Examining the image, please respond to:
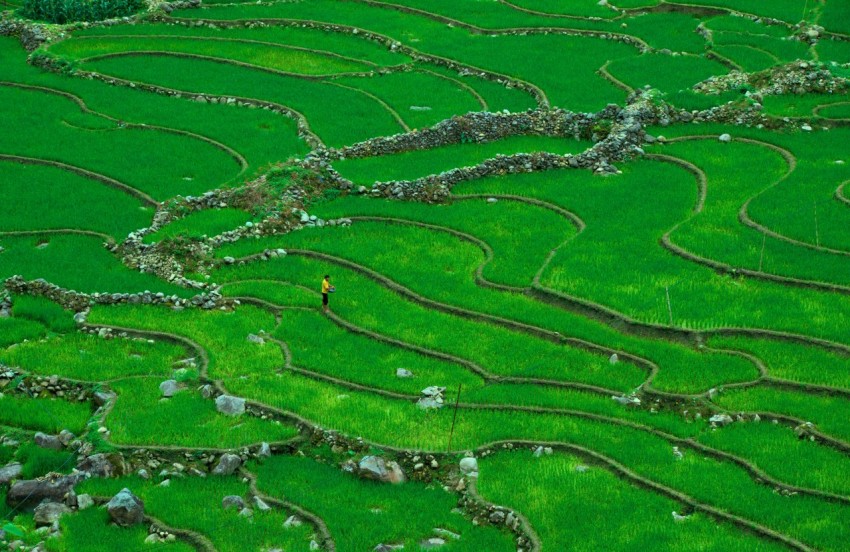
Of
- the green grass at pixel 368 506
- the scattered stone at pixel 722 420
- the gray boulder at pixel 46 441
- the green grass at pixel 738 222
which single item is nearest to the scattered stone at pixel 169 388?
the gray boulder at pixel 46 441

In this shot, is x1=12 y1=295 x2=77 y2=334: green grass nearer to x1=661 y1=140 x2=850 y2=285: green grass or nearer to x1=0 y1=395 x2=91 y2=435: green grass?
x1=0 y1=395 x2=91 y2=435: green grass

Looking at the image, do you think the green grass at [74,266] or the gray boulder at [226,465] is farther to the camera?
the green grass at [74,266]

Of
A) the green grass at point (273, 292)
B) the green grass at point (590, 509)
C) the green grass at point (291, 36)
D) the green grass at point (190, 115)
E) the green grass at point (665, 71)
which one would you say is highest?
the green grass at point (665, 71)

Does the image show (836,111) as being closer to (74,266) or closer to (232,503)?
(74,266)

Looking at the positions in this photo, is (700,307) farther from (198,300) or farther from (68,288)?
(68,288)

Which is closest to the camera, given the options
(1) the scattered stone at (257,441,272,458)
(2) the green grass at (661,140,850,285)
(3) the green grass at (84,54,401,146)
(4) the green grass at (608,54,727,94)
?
(1) the scattered stone at (257,441,272,458)

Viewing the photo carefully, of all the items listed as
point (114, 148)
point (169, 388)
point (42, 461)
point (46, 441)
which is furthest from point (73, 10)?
point (42, 461)

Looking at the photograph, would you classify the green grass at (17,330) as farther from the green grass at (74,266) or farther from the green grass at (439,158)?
the green grass at (439,158)

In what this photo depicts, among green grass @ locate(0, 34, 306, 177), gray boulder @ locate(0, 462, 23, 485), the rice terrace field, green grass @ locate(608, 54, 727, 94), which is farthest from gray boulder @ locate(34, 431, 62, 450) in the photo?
green grass @ locate(608, 54, 727, 94)
